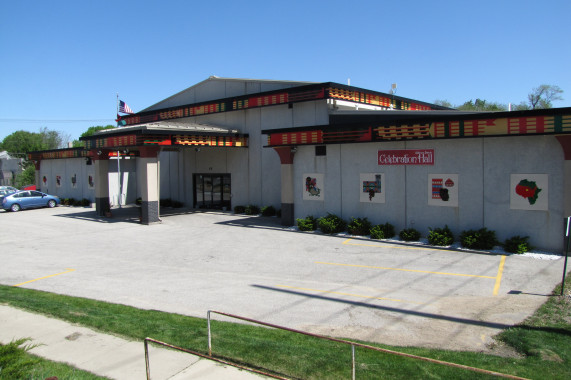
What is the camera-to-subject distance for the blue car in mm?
33344

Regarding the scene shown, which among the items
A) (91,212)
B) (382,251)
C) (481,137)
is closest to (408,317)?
(382,251)

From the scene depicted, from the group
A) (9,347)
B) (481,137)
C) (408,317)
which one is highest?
(481,137)

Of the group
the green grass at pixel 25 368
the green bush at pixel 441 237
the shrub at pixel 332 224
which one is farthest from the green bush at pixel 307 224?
the green grass at pixel 25 368

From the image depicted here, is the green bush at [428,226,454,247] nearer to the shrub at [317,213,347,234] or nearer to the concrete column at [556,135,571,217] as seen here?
the concrete column at [556,135,571,217]

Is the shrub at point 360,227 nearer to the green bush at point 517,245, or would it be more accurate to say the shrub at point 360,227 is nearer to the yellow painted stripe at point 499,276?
the green bush at point 517,245

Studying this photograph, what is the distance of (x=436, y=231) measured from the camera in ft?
56.7

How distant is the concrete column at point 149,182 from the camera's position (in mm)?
24812

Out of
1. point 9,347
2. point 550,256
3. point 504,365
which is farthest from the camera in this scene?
point 550,256

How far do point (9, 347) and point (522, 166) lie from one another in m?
15.9

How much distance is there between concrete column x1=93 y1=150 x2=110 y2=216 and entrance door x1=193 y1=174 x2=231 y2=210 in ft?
20.9

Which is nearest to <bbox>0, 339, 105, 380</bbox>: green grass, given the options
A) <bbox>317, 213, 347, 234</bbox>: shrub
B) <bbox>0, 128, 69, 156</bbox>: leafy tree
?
<bbox>317, 213, 347, 234</bbox>: shrub

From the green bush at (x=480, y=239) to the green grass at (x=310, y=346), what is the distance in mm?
5828

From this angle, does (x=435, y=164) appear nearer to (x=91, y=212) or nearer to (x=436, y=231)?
(x=436, y=231)

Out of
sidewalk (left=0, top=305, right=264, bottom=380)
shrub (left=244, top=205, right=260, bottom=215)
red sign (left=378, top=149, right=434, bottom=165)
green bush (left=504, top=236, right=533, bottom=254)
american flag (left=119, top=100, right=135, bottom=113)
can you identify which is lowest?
sidewalk (left=0, top=305, right=264, bottom=380)
